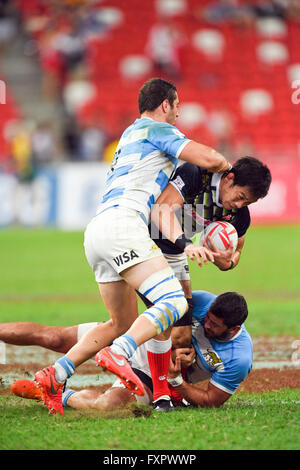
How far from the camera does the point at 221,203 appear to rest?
207 inches

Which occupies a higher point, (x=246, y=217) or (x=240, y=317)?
(x=246, y=217)

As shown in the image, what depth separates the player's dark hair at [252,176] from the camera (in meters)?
5.00

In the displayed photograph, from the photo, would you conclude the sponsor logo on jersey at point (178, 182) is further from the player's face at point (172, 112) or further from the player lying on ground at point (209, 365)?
the player lying on ground at point (209, 365)

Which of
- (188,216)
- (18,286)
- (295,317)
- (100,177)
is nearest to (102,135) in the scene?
(100,177)

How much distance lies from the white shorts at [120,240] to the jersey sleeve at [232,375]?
0.94 m

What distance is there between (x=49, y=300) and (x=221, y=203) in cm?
595

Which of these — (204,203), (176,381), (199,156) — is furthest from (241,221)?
(176,381)

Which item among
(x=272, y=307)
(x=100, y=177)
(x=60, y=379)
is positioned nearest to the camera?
(x=60, y=379)

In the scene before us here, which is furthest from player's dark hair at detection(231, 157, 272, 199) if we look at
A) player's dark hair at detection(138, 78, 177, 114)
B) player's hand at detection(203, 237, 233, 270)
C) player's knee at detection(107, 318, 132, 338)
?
player's knee at detection(107, 318, 132, 338)

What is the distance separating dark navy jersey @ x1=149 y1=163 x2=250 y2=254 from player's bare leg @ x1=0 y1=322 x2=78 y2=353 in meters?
0.99

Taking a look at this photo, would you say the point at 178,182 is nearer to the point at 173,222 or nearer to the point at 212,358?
the point at 173,222

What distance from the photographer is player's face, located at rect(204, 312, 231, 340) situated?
4992 millimetres

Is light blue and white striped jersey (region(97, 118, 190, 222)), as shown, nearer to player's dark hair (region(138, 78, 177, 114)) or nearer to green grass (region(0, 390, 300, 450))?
player's dark hair (region(138, 78, 177, 114))

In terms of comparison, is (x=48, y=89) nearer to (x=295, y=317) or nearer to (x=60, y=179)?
(x=60, y=179)
